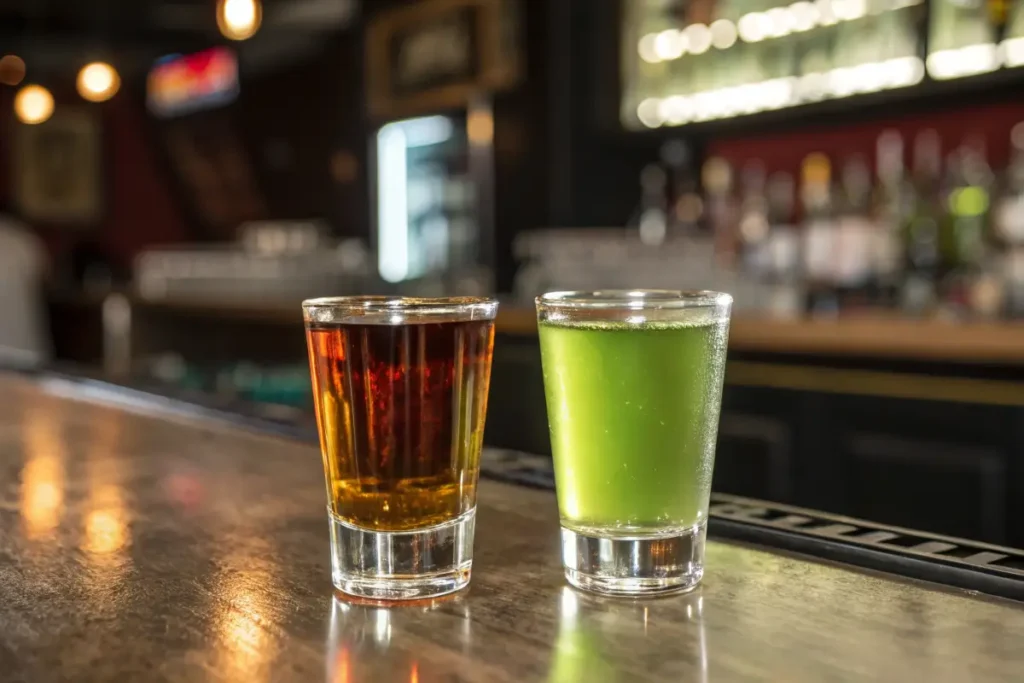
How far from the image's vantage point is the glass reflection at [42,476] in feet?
2.28

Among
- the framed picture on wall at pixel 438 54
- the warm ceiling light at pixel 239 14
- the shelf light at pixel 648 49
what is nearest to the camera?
the warm ceiling light at pixel 239 14

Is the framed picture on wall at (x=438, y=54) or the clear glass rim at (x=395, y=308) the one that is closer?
the clear glass rim at (x=395, y=308)

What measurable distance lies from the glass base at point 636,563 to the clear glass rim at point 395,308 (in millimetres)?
126

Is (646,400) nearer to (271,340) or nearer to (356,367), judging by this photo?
(356,367)

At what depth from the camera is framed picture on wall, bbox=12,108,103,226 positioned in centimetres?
721

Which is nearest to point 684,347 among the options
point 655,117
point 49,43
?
point 655,117

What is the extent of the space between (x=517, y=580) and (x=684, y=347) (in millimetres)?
143

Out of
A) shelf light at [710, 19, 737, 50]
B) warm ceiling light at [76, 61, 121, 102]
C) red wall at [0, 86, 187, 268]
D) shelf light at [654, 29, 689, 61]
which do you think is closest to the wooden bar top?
shelf light at [710, 19, 737, 50]

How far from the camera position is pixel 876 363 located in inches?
89.5

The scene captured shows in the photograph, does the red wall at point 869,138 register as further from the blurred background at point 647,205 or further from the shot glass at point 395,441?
the shot glass at point 395,441

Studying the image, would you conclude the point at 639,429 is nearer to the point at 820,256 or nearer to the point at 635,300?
the point at 635,300

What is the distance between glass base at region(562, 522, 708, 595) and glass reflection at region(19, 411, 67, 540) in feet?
1.09

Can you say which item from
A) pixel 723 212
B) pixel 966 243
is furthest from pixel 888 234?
pixel 723 212

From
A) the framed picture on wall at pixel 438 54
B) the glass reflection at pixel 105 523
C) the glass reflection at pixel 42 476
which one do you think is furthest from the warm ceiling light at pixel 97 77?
the glass reflection at pixel 105 523
